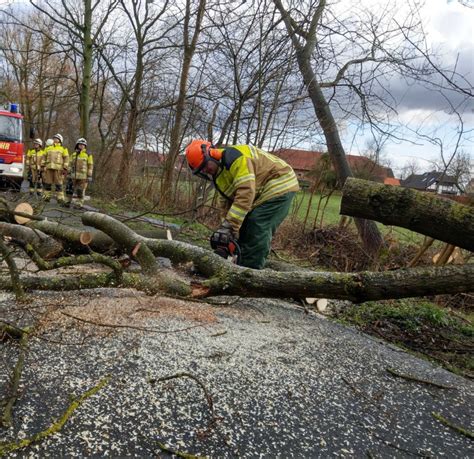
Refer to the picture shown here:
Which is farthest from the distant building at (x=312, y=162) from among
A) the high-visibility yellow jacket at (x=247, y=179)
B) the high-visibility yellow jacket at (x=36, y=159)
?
the high-visibility yellow jacket at (x=36, y=159)

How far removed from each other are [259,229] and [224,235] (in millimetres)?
458

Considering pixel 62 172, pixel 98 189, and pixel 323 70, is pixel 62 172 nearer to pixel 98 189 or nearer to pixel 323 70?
pixel 98 189

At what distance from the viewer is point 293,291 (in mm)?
2562

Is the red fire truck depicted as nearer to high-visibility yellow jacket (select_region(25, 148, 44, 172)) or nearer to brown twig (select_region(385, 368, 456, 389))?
high-visibility yellow jacket (select_region(25, 148, 44, 172))

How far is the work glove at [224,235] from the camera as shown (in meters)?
3.56

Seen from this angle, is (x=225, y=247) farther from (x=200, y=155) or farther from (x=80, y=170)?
(x=80, y=170)

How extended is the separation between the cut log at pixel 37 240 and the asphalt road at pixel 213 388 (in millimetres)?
983

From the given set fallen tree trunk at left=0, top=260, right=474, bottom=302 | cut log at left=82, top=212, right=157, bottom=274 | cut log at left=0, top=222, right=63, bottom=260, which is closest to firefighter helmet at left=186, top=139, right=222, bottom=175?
cut log at left=82, top=212, right=157, bottom=274

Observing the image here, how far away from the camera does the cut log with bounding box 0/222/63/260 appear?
12.2 ft

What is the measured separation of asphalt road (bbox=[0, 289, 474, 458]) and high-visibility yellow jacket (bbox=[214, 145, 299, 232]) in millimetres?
1051

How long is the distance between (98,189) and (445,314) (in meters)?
10.9

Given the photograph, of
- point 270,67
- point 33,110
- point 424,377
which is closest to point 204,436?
point 424,377

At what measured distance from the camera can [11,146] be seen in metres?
11.1

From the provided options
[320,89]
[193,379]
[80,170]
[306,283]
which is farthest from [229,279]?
[80,170]
